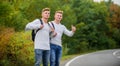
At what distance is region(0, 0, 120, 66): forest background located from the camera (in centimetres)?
1714

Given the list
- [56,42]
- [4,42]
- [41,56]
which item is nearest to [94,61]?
[4,42]

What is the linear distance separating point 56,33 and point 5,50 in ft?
24.9

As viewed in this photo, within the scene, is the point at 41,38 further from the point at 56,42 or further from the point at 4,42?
the point at 4,42

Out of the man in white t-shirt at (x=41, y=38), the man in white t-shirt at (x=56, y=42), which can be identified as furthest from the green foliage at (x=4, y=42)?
the man in white t-shirt at (x=41, y=38)

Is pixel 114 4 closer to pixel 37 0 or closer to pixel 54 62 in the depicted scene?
pixel 37 0

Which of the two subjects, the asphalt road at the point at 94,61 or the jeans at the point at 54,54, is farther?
the asphalt road at the point at 94,61

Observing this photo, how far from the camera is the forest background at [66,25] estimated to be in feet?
56.2

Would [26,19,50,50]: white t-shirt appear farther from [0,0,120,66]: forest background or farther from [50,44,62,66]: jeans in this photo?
[0,0,120,66]: forest background

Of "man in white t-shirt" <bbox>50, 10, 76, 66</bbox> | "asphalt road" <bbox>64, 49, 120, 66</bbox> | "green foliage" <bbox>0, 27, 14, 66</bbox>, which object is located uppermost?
"man in white t-shirt" <bbox>50, 10, 76, 66</bbox>

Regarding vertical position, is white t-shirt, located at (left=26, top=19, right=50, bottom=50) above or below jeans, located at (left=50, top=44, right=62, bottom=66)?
above

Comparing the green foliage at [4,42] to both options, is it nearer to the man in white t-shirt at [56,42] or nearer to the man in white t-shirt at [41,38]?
the man in white t-shirt at [56,42]

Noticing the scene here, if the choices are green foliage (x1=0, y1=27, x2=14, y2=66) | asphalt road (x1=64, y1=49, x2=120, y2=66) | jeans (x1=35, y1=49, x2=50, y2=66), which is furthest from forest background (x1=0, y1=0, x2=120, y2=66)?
jeans (x1=35, y1=49, x2=50, y2=66)

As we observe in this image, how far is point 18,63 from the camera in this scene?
17609 mm

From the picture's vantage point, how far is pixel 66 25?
39.9 m
